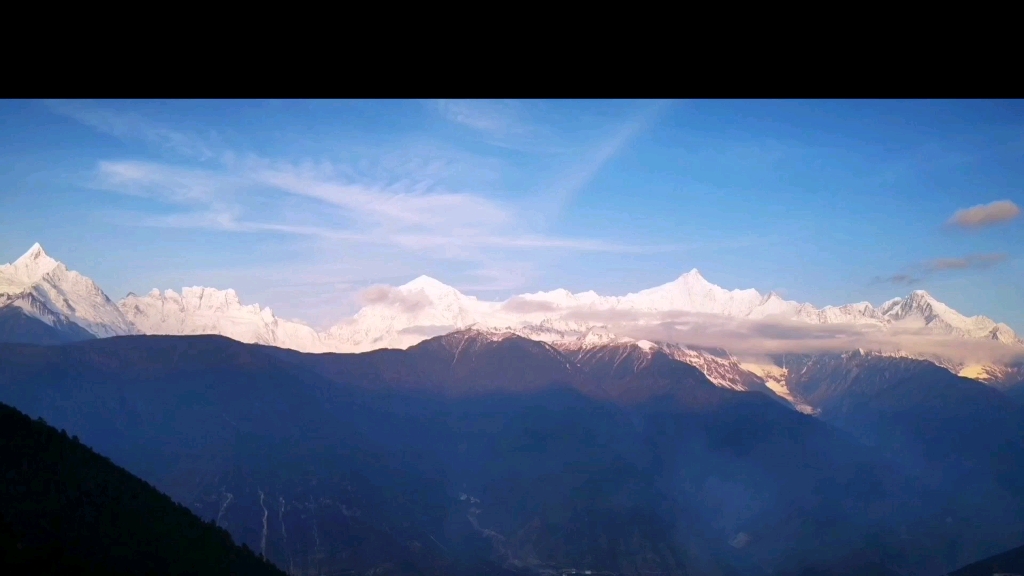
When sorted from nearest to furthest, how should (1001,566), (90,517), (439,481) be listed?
(90,517)
(1001,566)
(439,481)

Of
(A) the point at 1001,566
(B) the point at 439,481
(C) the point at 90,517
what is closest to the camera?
(C) the point at 90,517

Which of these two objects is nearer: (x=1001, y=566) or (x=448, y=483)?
(x=1001, y=566)

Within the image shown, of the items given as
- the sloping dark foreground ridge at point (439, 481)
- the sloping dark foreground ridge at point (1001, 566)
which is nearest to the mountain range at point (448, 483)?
the sloping dark foreground ridge at point (439, 481)

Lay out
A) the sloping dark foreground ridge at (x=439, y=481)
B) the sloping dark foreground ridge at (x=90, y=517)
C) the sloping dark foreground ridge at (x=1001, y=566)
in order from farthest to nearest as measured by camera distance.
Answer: the sloping dark foreground ridge at (x=439, y=481) → the sloping dark foreground ridge at (x=1001, y=566) → the sloping dark foreground ridge at (x=90, y=517)

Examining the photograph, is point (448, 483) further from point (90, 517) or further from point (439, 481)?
point (90, 517)

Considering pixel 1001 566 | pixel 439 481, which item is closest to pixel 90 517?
pixel 1001 566

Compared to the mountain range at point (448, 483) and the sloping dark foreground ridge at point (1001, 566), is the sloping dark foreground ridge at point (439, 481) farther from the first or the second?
the sloping dark foreground ridge at point (1001, 566)

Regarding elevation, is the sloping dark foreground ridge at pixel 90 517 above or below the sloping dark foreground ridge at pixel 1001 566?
above

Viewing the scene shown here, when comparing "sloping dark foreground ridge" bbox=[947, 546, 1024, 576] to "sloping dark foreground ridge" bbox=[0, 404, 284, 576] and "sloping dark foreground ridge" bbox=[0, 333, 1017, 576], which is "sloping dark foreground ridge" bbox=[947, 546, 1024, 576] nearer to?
"sloping dark foreground ridge" bbox=[0, 333, 1017, 576]
